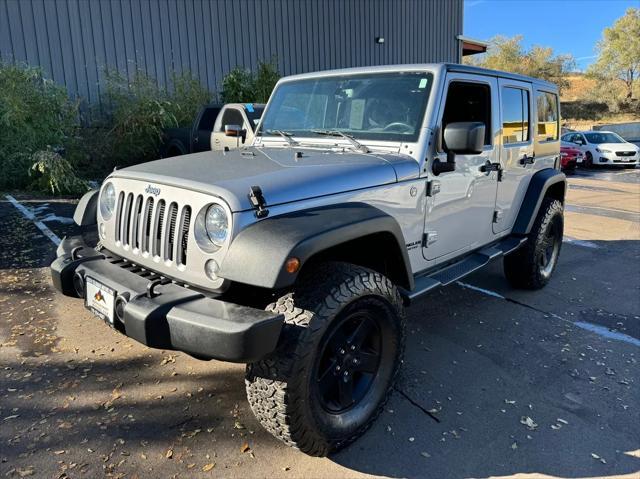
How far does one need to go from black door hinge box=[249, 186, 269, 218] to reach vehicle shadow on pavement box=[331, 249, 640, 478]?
1.31 meters

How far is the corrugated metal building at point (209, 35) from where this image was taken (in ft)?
36.7

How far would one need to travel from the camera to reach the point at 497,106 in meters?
3.98

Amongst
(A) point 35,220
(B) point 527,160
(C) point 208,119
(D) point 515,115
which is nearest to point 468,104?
(D) point 515,115

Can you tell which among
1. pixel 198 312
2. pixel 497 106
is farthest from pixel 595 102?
pixel 198 312

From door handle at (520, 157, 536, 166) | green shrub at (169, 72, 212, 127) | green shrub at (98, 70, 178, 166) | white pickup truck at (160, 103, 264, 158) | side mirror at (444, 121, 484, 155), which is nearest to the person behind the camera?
side mirror at (444, 121, 484, 155)

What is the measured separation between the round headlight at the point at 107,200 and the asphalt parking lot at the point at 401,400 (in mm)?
1047

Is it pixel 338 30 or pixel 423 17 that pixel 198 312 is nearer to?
pixel 338 30

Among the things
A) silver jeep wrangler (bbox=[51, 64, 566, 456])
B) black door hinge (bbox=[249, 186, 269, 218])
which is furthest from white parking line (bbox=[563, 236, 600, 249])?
black door hinge (bbox=[249, 186, 269, 218])

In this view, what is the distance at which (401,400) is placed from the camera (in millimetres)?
3043

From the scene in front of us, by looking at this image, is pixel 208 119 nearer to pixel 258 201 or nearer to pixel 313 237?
pixel 258 201

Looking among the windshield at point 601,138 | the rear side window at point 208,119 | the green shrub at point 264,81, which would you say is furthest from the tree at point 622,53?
the rear side window at point 208,119

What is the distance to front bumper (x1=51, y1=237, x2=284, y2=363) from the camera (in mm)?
2033

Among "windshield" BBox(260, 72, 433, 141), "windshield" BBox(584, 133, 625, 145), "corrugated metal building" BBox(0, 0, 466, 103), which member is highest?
"corrugated metal building" BBox(0, 0, 466, 103)

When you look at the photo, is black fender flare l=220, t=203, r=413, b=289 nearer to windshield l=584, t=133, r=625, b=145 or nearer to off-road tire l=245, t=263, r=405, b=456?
off-road tire l=245, t=263, r=405, b=456
